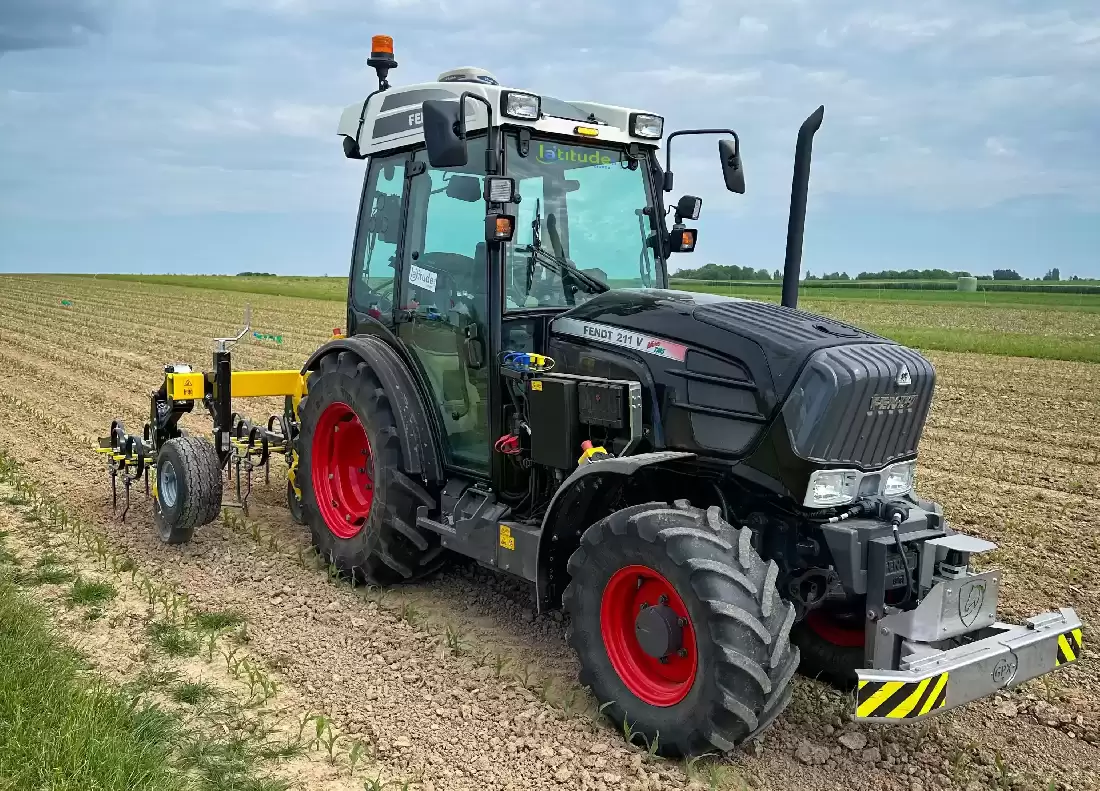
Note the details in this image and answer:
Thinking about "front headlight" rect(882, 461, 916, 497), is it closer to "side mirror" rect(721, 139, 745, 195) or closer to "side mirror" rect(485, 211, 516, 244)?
"side mirror" rect(721, 139, 745, 195)

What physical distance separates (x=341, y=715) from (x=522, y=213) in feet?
8.51

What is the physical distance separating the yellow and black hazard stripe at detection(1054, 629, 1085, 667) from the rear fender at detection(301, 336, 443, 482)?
124 inches

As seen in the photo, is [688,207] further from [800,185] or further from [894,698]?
[894,698]

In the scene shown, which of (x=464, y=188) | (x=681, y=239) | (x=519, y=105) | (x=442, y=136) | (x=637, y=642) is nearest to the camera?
(x=637, y=642)

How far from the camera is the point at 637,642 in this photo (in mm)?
4164

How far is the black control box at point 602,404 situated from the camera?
178 inches

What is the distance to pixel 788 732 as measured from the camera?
432cm

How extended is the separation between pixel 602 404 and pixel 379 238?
2.19 metres

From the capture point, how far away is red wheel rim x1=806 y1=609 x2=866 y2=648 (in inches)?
186

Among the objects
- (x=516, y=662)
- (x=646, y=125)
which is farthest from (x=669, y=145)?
(x=516, y=662)

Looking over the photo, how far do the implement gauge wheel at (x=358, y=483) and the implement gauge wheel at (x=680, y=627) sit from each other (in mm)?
1500

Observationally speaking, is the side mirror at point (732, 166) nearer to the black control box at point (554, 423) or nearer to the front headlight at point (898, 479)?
the black control box at point (554, 423)

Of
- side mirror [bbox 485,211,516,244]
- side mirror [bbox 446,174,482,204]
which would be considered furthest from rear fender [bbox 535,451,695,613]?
side mirror [bbox 446,174,482,204]

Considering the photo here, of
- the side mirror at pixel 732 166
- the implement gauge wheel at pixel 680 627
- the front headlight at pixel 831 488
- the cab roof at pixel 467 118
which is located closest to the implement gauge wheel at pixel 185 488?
the cab roof at pixel 467 118
